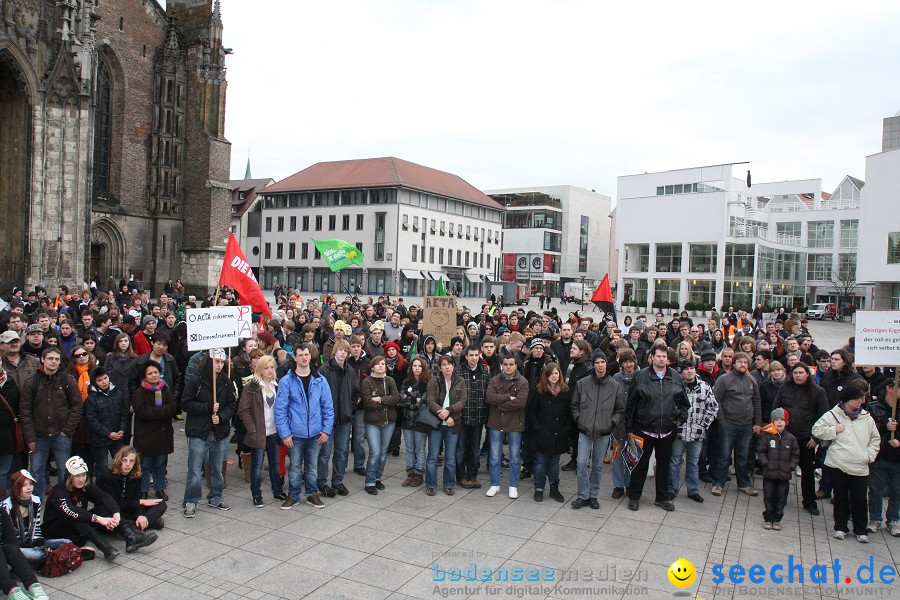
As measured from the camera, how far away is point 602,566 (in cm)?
627

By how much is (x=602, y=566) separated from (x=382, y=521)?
2.40m

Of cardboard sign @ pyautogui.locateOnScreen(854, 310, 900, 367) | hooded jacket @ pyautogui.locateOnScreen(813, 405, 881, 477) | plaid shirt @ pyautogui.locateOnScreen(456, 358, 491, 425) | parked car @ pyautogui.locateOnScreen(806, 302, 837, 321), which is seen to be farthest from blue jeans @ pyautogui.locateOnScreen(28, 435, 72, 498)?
parked car @ pyautogui.locateOnScreen(806, 302, 837, 321)

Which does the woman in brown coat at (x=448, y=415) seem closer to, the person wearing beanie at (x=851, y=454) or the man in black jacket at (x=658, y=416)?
the man in black jacket at (x=658, y=416)

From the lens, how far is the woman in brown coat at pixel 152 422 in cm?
724

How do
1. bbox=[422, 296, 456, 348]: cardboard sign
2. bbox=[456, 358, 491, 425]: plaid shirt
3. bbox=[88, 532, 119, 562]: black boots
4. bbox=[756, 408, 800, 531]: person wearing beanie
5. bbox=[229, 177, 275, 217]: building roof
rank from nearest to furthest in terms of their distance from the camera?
1. bbox=[88, 532, 119, 562]: black boots
2. bbox=[756, 408, 800, 531]: person wearing beanie
3. bbox=[456, 358, 491, 425]: plaid shirt
4. bbox=[422, 296, 456, 348]: cardboard sign
5. bbox=[229, 177, 275, 217]: building roof

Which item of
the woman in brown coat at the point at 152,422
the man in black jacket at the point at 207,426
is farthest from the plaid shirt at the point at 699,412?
the woman in brown coat at the point at 152,422

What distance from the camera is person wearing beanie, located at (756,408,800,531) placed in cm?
749

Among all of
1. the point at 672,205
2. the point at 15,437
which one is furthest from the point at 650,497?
the point at 672,205

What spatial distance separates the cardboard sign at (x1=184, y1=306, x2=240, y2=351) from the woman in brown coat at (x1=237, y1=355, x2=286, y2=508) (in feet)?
1.84

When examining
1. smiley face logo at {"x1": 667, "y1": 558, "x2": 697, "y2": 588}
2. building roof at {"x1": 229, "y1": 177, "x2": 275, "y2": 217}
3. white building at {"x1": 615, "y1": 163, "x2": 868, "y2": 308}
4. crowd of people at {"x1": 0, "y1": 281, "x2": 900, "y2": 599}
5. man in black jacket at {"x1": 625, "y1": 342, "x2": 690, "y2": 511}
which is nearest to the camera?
smiley face logo at {"x1": 667, "y1": 558, "x2": 697, "y2": 588}

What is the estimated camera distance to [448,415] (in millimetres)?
8328

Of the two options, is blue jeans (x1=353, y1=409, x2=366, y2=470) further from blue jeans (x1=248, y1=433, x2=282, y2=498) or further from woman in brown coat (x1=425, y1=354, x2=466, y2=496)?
blue jeans (x1=248, y1=433, x2=282, y2=498)

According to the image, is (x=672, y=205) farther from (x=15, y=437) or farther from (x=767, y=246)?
(x=15, y=437)

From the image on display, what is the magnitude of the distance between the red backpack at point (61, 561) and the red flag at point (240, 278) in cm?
520
